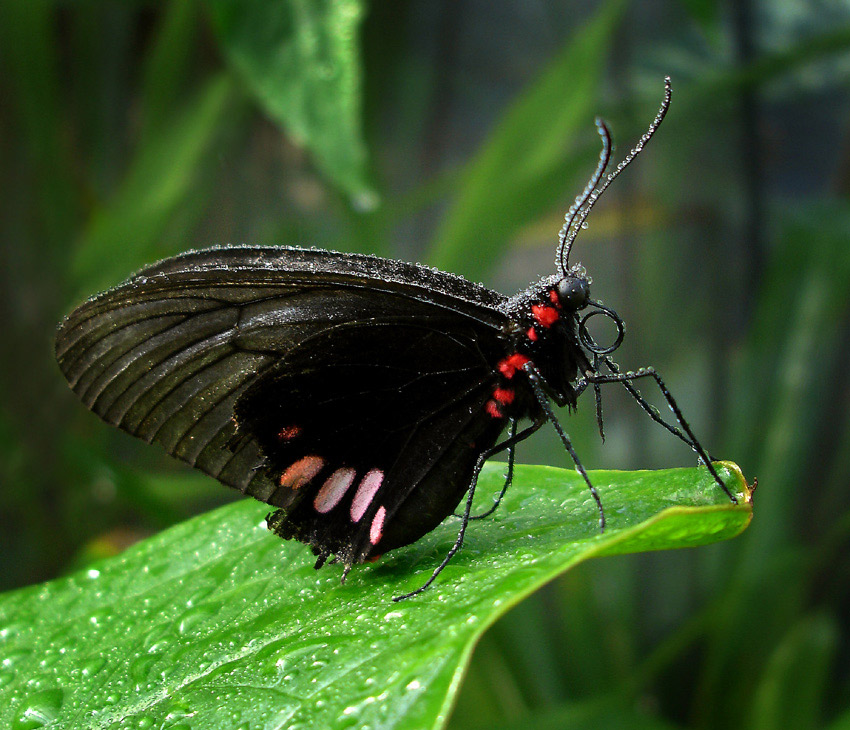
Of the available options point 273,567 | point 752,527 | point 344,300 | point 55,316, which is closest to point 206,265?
point 344,300

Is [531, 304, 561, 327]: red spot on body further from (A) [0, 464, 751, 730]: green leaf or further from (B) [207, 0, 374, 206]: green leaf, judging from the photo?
(B) [207, 0, 374, 206]: green leaf

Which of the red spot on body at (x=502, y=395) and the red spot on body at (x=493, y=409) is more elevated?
the red spot on body at (x=502, y=395)

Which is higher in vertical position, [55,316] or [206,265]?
[55,316]

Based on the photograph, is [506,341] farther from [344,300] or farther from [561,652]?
[561,652]

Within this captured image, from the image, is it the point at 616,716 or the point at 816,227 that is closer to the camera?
the point at 616,716

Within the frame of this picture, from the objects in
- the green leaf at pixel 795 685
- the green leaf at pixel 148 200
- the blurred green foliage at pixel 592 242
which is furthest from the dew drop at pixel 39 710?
the green leaf at pixel 795 685

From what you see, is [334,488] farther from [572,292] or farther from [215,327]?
[572,292]

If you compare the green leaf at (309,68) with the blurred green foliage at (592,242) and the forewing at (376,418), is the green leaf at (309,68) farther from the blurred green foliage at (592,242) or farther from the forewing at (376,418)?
the blurred green foliage at (592,242)
